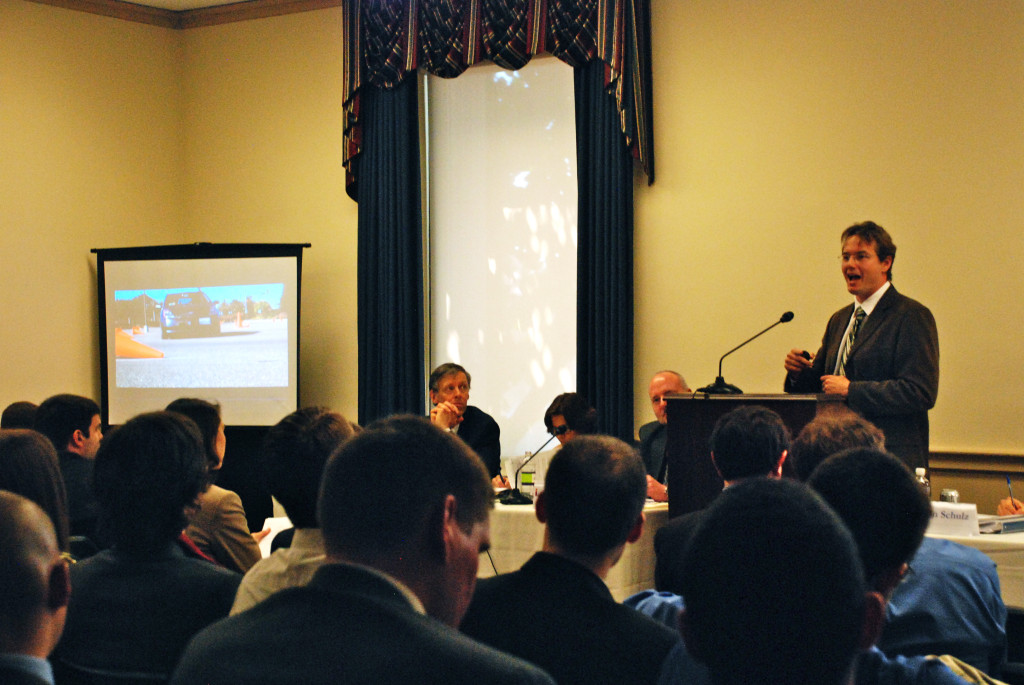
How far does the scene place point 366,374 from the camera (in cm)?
619

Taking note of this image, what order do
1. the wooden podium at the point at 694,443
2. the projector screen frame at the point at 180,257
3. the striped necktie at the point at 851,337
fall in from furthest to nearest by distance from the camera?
the projector screen frame at the point at 180,257 → the striped necktie at the point at 851,337 → the wooden podium at the point at 694,443

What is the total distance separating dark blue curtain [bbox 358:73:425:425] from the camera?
241 inches

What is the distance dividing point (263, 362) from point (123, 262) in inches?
46.7

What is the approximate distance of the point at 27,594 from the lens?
1082mm

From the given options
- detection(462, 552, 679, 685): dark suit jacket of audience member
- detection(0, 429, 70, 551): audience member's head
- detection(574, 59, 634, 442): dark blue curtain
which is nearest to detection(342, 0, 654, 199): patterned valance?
detection(574, 59, 634, 442): dark blue curtain

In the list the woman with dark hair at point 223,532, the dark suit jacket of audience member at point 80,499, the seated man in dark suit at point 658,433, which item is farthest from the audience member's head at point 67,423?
the seated man in dark suit at point 658,433

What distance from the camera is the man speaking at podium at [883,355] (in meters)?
3.77

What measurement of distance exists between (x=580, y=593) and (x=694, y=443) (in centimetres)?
213

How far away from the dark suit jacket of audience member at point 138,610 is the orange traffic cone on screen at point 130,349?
483 cm

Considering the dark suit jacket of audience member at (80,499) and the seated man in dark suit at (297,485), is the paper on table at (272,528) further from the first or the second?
the seated man in dark suit at (297,485)

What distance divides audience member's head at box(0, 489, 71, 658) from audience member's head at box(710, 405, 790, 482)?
1.85m

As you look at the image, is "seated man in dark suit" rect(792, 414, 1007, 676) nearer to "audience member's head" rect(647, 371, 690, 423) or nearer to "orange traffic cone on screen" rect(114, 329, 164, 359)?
"audience member's head" rect(647, 371, 690, 423)

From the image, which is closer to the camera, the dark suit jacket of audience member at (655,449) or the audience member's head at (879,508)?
the audience member's head at (879,508)

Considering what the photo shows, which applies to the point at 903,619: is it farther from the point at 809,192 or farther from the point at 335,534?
the point at 809,192
